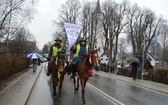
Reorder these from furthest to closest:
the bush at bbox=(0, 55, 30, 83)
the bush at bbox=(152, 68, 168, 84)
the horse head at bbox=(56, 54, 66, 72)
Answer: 1. the bush at bbox=(152, 68, 168, 84)
2. the bush at bbox=(0, 55, 30, 83)
3. the horse head at bbox=(56, 54, 66, 72)

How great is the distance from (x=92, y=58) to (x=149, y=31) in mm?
58530

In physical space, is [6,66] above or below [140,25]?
below

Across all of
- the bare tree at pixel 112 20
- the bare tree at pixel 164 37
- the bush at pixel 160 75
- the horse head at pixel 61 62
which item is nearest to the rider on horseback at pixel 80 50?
the horse head at pixel 61 62

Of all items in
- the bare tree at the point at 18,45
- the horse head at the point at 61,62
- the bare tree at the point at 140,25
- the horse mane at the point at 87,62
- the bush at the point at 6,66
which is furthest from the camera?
the bare tree at the point at 140,25

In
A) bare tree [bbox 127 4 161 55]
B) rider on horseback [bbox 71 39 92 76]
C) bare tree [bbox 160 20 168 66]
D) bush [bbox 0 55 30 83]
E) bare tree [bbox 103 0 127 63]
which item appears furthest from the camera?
bare tree [bbox 160 20 168 66]

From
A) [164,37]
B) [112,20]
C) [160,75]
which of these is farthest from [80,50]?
[164,37]

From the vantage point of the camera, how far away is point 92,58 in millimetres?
9203

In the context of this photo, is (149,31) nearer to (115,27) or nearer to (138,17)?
(138,17)

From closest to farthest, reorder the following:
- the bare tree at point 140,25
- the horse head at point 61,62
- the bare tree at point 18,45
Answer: the horse head at point 61,62 < the bare tree at point 18,45 < the bare tree at point 140,25

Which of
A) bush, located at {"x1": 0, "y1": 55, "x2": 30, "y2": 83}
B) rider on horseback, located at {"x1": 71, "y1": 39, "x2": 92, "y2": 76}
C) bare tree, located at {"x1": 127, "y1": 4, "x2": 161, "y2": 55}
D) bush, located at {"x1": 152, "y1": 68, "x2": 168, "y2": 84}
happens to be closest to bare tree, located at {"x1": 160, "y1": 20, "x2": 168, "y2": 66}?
bare tree, located at {"x1": 127, "y1": 4, "x2": 161, "y2": 55}

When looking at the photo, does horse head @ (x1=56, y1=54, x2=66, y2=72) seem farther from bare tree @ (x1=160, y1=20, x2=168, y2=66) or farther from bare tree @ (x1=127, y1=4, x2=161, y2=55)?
bare tree @ (x1=160, y1=20, x2=168, y2=66)

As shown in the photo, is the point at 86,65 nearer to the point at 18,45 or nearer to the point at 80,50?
the point at 80,50

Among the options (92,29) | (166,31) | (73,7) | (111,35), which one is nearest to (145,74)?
(111,35)

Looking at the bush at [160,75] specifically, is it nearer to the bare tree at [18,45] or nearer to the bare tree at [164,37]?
the bare tree at [18,45]
